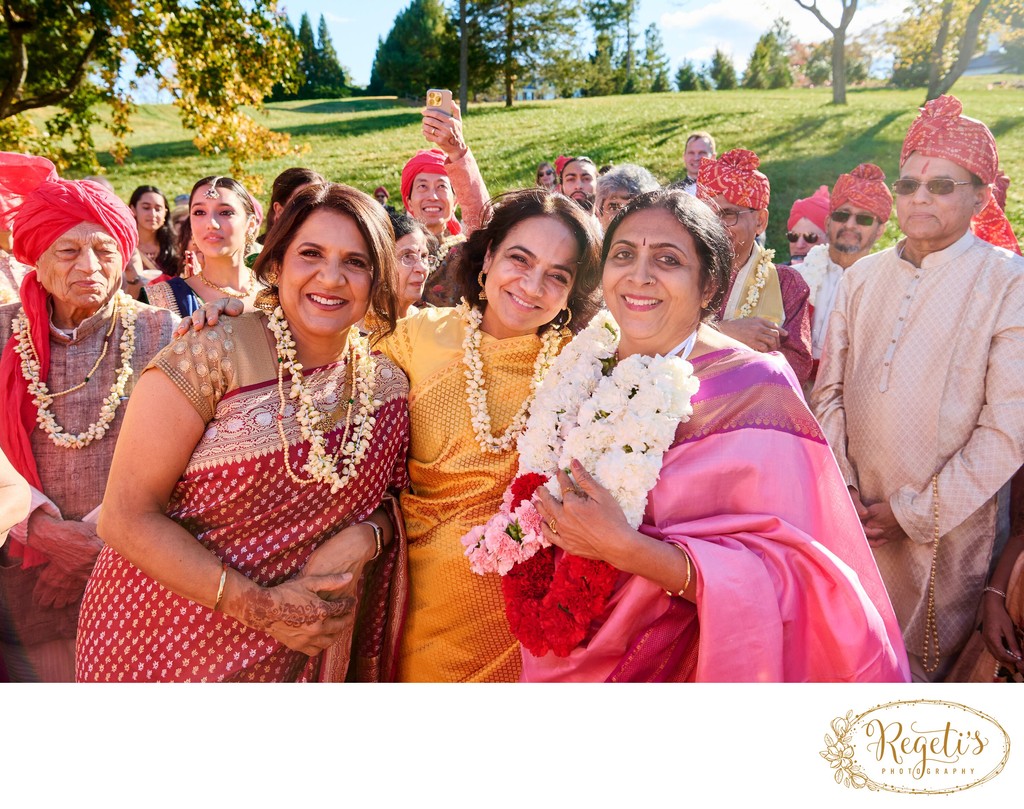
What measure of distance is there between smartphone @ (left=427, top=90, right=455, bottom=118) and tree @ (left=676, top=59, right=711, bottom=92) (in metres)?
1.11

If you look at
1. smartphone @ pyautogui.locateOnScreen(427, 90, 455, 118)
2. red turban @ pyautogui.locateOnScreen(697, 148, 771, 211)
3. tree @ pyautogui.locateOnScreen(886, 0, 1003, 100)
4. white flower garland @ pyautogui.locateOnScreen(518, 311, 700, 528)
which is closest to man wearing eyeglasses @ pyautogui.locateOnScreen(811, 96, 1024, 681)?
tree @ pyautogui.locateOnScreen(886, 0, 1003, 100)

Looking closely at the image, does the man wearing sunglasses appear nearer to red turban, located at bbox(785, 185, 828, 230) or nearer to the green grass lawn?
red turban, located at bbox(785, 185, 828, 230)

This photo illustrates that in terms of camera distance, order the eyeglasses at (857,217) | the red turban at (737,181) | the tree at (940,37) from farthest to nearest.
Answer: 1. the eyeglasses at (857,217)
2. the red turban at (737,181)
3. the tree at (940,37)

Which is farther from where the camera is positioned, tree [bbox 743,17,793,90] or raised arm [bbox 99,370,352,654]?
tree [bbox 743,17,793,90]

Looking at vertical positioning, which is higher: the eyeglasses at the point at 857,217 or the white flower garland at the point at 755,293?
the eyeglasses at the point at 857,217

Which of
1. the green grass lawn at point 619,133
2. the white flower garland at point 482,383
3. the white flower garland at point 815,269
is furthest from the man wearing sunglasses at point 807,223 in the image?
the white flower garland at point 482,383

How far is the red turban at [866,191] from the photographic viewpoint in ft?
13.7

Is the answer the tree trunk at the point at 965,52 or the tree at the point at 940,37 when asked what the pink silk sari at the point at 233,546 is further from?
the tree trunk at the point at 965,52

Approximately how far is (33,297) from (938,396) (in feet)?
11.3

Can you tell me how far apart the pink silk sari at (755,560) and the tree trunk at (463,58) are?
2.23m
